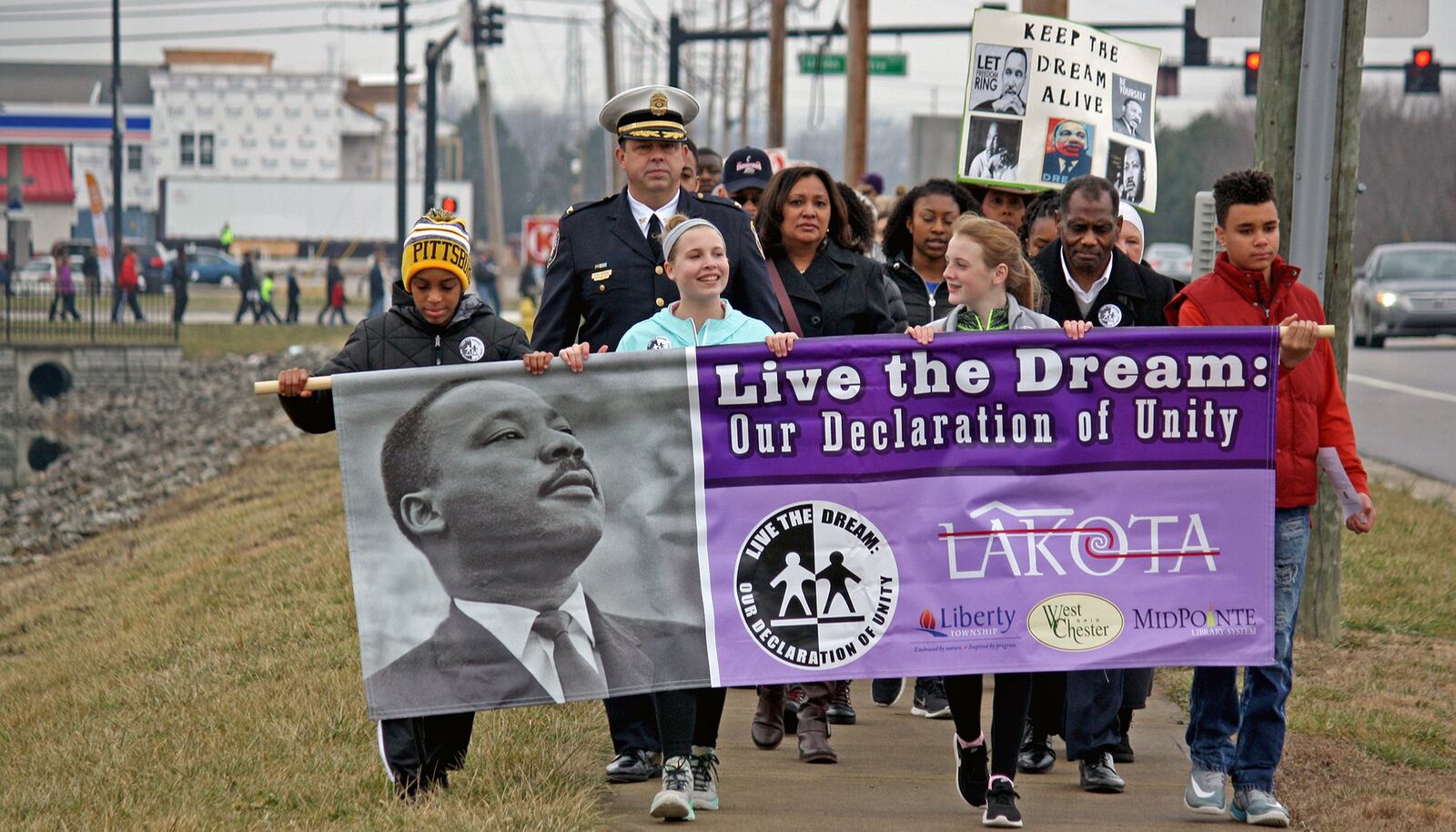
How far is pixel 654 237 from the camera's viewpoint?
274 inches

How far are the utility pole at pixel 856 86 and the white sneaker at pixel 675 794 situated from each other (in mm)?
20994

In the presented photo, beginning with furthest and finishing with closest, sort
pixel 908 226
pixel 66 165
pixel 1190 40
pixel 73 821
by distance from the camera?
pixel 66 165 → pixel 1190 40 → pixel 908 226 → pixel 73 821

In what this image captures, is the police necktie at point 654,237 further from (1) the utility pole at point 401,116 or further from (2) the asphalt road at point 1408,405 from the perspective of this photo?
(1) the utility pole at point 401,116

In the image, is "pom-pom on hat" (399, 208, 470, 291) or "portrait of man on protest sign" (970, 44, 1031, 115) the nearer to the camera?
"pom-pom on hat" (399, 208, 470, 291)

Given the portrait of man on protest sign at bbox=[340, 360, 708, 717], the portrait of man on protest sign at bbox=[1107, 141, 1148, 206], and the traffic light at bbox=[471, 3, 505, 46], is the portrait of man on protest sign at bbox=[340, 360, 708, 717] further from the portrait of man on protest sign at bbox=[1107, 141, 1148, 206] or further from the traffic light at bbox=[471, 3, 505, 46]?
the traffic light at bbox=[471, 3, 505, 46]

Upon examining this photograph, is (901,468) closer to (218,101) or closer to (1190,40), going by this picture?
(1190,40)

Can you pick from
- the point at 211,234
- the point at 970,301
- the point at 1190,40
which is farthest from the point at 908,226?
the point at 211,234

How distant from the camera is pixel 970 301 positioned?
6301 mm

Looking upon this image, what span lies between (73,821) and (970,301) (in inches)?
139

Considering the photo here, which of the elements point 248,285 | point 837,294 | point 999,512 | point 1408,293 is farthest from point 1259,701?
point 248,285

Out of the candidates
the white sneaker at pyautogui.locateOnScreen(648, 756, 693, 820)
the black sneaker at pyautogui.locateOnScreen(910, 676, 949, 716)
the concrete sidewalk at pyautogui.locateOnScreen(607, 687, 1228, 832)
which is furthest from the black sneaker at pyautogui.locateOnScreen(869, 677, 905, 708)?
the white sneaker at pyautogui.locateOnScreen(648, 756, 693, 820)

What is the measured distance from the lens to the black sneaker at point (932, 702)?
26.1 feet

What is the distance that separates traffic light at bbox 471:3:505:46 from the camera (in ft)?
126

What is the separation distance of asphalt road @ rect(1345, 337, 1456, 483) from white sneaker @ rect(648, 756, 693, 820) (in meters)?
11.8
